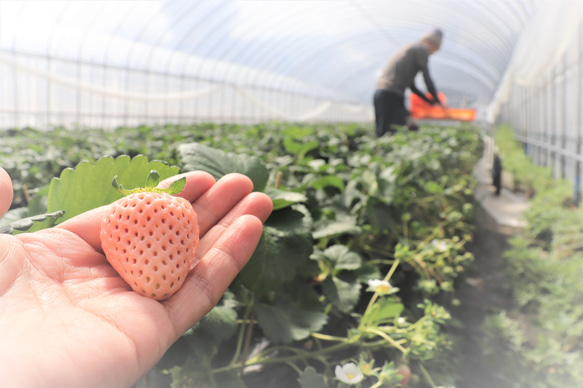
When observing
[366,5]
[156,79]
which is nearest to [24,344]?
[366,5]

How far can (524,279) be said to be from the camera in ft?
8.48

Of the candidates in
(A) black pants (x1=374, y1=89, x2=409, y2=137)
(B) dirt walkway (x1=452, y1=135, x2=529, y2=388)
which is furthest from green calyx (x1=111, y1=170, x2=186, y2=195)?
(A) black pants (x1=374, y1=89, x2=409, y2=137)

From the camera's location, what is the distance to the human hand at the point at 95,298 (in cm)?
57

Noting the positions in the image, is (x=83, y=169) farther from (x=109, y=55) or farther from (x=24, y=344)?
(x=109, y=55)

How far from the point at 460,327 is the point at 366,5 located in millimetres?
13968

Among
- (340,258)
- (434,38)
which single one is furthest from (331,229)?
(434,38)

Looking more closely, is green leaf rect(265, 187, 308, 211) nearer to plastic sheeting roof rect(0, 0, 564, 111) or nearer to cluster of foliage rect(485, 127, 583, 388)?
cluster of foliage rect(485, 127, 583, 388)

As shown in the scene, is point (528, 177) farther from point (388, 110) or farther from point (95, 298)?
point (95, 298)

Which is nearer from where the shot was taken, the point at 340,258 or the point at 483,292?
the point at 340,258

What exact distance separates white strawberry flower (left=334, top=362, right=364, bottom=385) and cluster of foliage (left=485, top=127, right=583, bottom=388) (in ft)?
3.10

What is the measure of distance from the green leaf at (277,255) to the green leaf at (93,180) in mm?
244

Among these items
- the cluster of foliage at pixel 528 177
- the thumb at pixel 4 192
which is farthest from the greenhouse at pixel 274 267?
the cluster of foliage at pixel 528 177

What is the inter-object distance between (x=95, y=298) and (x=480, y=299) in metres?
2.05

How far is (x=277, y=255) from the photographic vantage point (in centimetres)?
89
